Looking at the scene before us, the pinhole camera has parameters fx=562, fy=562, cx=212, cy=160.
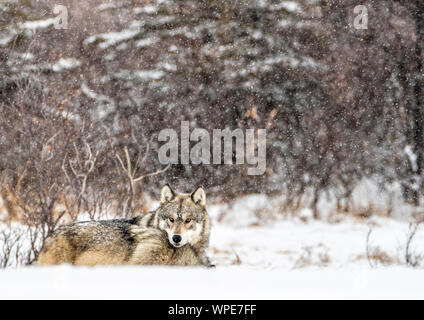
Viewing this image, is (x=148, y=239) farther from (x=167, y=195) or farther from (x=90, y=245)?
(x=90, y=245)

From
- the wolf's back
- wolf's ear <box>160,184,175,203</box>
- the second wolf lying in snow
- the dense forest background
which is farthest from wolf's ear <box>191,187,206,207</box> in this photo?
→ the dense forest background

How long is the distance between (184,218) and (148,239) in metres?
0.36

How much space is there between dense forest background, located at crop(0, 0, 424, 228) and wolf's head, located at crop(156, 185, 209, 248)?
22.8 feet

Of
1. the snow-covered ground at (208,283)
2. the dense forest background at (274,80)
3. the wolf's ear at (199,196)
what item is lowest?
the snow-covered ground at (208,283)

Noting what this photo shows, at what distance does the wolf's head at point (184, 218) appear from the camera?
A: 4834 millimetres

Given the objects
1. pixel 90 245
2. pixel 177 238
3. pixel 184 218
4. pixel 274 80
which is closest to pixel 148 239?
pixel 177 238

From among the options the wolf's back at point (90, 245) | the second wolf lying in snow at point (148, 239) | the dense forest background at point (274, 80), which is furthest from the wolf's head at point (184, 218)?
the dense forest background at point (274, 80)

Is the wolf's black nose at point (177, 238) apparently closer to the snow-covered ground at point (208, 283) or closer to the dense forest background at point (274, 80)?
the snow-covered ground at point (208, 283)

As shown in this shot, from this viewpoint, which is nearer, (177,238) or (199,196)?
(177,238)

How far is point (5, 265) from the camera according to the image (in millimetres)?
5629

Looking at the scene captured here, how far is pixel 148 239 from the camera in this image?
15.9 ft

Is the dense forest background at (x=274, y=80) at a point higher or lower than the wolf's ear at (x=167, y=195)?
higher
